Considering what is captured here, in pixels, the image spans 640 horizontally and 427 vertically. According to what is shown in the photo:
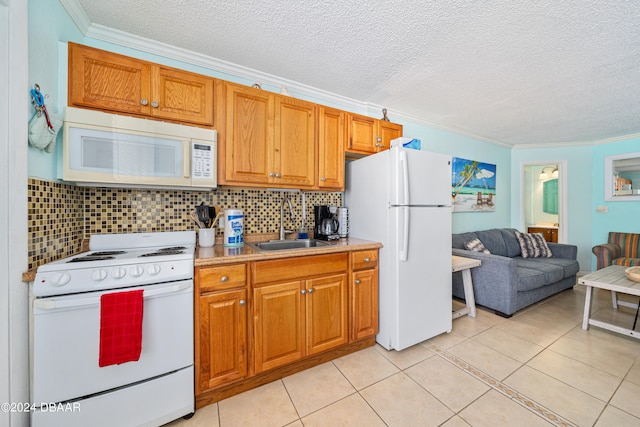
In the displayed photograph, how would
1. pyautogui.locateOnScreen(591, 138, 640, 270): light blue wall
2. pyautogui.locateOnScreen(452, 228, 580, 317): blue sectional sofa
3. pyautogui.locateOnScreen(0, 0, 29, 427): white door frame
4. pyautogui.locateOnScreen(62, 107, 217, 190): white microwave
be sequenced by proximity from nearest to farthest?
pyautogui.locateOnScreen(0, 0, 29, 427): white door frame, pyautogui.locateOnScreen(62, 107, 217, 190): white microwave, pyautogui.locateOnScreen(452, 228, 580, 317): blue sectional sofa, pyautogui.locateOnScreen(591, 138, 640, 270): light blue wall

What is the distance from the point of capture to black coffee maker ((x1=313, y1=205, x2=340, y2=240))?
2234mm

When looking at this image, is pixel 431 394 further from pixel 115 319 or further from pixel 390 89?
pixel 390 89

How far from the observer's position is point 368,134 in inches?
94.1

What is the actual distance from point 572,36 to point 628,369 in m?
2.49

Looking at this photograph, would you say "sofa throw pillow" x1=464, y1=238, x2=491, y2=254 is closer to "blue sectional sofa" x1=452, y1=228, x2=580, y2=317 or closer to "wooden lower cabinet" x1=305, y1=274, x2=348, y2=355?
"blue sectional sofa" x1=452, y1=228, x2=580, y2=317

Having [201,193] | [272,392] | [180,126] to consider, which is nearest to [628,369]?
[272,392]

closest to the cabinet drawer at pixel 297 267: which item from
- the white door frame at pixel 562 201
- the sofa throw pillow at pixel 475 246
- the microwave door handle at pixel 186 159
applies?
the microwave door handle at pixel 186 159

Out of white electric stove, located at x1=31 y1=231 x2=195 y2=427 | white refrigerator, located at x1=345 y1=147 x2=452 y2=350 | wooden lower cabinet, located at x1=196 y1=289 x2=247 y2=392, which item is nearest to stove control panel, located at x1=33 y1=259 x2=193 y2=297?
white electric stove, located at x1=31 y1=231 x2=195 y2=427

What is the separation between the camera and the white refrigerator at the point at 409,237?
1.88 metres

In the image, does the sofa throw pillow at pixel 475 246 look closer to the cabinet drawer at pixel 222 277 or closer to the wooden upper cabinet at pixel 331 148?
the wooden upper cabinet at pixel 331 148

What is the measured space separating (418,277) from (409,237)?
370 mm

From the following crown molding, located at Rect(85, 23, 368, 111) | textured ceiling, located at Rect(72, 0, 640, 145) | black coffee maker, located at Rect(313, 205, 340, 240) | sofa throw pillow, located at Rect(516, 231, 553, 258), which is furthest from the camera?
sofa throw pillow, located at Rect(516, 231, 553, 258)

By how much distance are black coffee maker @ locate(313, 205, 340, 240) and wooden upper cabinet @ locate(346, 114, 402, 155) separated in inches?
24.7

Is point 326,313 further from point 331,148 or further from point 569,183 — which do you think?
point 569,183
